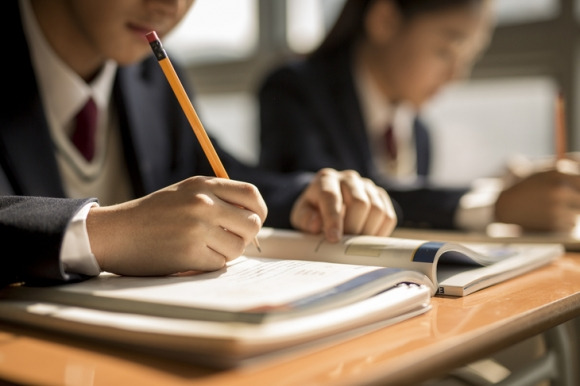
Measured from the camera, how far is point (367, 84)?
1.96m

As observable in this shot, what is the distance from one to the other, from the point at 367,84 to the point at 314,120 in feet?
0.88

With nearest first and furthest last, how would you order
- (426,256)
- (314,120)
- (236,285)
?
(236,285)
(426,256)
(314,120)

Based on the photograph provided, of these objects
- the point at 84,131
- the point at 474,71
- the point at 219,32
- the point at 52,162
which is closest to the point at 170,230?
the point at 52,162

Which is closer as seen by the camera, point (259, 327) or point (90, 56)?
point (259, 327)

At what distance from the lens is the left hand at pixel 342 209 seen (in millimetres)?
888

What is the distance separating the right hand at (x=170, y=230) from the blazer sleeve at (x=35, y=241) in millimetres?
34

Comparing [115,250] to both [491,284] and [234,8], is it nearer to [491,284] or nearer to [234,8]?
[491,284]

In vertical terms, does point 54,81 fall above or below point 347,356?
above

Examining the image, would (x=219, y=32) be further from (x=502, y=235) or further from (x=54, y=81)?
(x=502, y=235)

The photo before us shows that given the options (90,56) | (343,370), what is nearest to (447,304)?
(343,370)

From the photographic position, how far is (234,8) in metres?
3.45

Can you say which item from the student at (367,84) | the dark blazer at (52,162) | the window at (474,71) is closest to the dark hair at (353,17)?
the student at (367,84)

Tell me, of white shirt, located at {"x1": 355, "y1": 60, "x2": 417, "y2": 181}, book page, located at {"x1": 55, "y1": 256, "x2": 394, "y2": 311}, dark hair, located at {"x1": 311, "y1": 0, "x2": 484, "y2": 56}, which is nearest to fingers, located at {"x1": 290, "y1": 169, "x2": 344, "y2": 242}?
book page, located at {"x1": 55, "y1": 256, "x2": 394, "y2": 311}

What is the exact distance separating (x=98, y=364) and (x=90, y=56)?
33.2 inches
